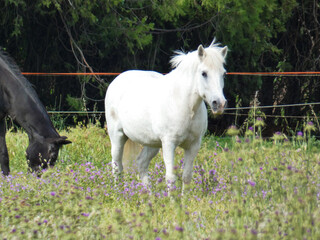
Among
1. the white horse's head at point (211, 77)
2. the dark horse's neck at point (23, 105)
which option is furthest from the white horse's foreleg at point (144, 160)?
the white horse's head at point (211, 77)

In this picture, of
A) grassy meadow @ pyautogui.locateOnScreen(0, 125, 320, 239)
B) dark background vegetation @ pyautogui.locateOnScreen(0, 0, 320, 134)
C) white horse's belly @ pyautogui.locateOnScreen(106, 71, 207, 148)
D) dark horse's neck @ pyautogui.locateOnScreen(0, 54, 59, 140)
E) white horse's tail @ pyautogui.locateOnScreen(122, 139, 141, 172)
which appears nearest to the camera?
grassy meadow @ pyautogui.locateOnScreen(0, 125, 320, 239)

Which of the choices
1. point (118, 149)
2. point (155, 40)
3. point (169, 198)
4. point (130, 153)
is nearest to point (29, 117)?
point (118, 149)

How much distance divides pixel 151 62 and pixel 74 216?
8822 mm

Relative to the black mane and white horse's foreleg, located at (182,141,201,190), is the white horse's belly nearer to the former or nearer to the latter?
white horse's foreleg, located at (182,141,201,190)

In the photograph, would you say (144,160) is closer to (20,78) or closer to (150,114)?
(150,114)

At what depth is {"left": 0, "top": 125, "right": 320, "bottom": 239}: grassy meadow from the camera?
3.16m

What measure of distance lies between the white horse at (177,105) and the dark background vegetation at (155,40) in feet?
13.6

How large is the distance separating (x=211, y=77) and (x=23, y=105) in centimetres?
260

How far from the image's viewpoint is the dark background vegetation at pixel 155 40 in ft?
34.7

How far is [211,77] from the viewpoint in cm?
514

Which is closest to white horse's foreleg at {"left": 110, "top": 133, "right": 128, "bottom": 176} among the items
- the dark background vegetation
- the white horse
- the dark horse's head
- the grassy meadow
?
the white horse

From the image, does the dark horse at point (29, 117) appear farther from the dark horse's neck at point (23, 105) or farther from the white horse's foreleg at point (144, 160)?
the white horse's foreleg at point (144, 160)

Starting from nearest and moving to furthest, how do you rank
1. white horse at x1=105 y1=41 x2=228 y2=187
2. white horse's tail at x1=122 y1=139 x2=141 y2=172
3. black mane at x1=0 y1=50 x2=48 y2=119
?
1. white horse at x1=105 y1=41 x2=228 y2=187
2. white horse's tail at x1=122 y1=139 x2=141 y2=172
3. black mane at x1=0 y1=50 x2=48 y2=119

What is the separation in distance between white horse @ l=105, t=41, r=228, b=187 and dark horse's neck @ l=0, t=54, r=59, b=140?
935mm
